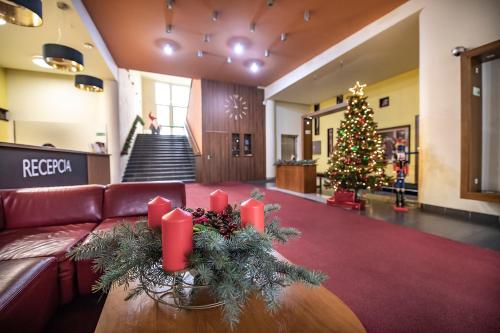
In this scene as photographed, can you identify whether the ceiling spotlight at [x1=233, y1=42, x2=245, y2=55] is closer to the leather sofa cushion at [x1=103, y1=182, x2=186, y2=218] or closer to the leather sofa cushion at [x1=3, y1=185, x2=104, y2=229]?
the leather sofa cushion at [x1=103, y1=182, x2=186, y2=218]

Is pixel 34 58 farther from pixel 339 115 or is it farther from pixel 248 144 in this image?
pixel 339 115

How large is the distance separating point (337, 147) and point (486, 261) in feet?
9.61

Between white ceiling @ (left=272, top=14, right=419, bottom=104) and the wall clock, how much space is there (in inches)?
53.3

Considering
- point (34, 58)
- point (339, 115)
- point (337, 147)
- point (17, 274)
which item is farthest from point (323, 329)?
point (339, 115)

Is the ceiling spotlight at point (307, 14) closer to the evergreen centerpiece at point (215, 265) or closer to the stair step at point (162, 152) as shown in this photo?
the evergreen centerpiece at point (215, 265)

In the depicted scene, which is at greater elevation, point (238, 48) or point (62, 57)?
point (238, 48)

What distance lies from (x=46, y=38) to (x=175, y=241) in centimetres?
594

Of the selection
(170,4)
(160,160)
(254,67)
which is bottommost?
(160,160)

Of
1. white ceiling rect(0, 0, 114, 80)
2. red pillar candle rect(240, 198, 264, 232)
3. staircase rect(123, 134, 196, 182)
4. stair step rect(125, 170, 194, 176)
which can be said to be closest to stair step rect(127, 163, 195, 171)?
staircase rect(123, 134, 196, 182)

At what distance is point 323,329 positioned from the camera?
726 millimetres

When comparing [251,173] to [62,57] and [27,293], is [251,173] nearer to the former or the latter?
[62,57]

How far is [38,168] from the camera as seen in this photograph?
2.88 meters

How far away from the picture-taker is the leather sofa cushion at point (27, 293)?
902 mm

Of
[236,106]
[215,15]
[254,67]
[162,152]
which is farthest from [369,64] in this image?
[162,152]
